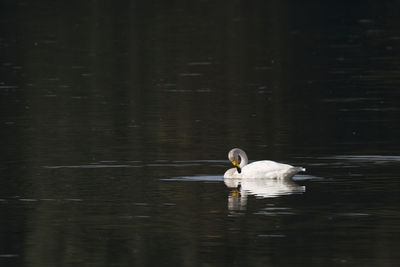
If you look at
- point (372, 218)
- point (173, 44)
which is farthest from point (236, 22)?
point (372, 218)

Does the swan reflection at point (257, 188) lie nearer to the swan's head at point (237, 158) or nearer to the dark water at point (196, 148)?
the dark water at point (196, 148)

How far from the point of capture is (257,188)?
69.5ft

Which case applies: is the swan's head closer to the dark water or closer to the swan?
the swan

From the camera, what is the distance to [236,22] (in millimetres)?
70688

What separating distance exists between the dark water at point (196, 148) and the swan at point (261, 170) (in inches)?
8.7

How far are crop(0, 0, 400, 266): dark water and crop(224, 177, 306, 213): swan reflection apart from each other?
79 mm

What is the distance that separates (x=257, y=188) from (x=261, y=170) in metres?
0.42

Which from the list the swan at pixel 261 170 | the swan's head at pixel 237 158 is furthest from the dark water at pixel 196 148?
the swan's head at pixel 237 158

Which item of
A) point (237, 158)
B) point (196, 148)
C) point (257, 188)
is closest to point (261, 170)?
point (257, 188)

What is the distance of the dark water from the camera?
16.5 metres

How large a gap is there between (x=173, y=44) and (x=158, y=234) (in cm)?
3910

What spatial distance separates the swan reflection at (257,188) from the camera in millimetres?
19978

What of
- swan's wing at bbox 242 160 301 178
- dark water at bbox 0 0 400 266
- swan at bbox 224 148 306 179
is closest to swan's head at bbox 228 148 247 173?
swan at bbox 224 148 306 179

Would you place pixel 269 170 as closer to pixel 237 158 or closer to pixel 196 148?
pixel 237 158
